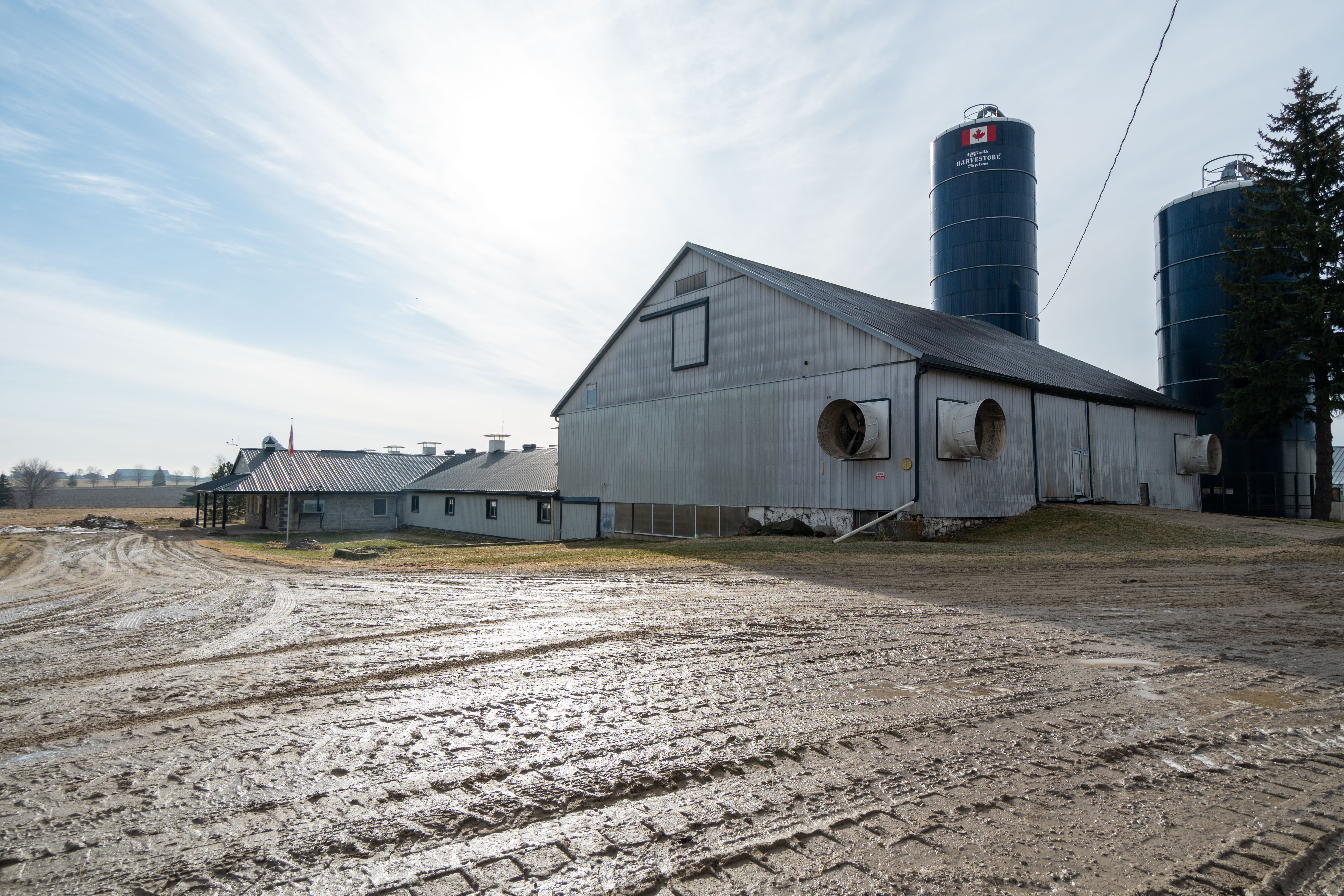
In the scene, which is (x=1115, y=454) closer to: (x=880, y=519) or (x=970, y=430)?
(x=970, y=430)

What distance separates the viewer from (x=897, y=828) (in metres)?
2.65

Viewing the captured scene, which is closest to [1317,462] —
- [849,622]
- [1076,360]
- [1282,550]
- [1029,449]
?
[1076,360]

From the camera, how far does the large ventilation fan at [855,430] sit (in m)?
15.9

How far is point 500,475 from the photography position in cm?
3484

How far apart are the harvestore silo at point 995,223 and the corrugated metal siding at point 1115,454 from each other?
868cm

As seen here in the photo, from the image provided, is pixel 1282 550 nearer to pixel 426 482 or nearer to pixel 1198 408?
pixel 1198 408

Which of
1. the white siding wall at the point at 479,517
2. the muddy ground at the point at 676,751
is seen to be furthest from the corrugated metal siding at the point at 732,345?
the muddy ground at the point at 676,751

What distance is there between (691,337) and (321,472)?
25776 mm

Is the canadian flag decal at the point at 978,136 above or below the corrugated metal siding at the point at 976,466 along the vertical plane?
above

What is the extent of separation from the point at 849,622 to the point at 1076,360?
2742 centimetres

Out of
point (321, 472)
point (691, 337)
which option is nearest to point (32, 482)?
point (321, 472)

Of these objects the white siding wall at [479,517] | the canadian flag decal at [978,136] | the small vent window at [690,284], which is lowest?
the white siding wall at [479,517]

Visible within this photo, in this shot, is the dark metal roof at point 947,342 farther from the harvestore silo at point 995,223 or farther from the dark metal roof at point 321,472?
the dark metal roof at point 321,472

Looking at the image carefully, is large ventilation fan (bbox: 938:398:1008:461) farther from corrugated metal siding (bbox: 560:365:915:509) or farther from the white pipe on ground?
the white pipe on ground
